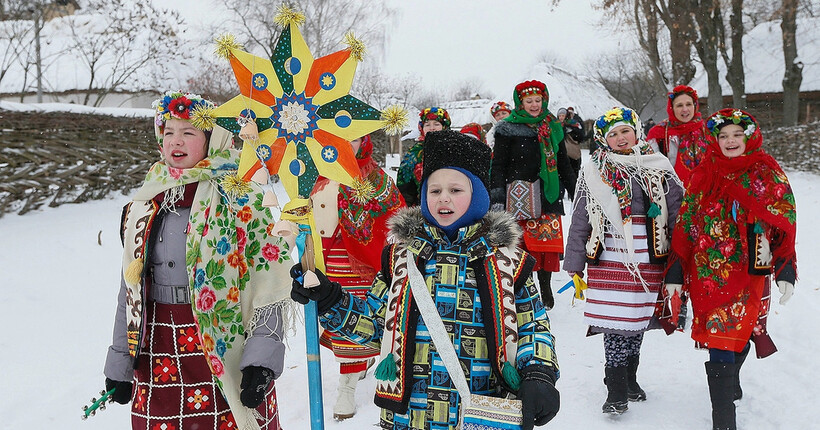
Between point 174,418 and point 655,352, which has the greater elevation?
point 174,418

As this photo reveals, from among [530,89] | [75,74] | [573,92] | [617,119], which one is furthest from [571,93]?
[617,119]

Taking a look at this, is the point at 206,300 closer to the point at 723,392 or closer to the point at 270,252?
the point at 270,252

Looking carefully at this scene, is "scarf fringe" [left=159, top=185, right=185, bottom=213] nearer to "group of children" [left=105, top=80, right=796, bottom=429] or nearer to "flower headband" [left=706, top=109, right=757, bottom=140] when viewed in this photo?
"group of children" [left=105, top=80, right=796, bottom=429]

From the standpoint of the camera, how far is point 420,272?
2.07 meters

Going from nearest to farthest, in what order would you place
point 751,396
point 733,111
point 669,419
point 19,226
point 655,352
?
point 733,111, point 669,419, point 751,396, point 655,352, point 19,226

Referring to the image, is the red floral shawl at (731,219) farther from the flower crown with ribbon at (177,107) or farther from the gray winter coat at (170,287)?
the flower crown with ribbon at (177,107)

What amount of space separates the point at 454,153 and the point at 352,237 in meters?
1.82

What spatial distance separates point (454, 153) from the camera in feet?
6.79

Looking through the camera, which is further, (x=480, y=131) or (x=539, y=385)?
(x=480, y=131)

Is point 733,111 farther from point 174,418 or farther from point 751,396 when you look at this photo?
point 174,418

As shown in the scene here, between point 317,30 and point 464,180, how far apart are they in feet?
68.0

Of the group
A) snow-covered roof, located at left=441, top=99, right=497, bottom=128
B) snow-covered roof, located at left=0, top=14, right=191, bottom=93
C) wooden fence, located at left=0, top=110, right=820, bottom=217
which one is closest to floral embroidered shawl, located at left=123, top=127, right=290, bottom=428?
wooden fence, located at left=0, top=110, right=820, bottom=217

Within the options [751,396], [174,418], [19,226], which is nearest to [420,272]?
[174,418]

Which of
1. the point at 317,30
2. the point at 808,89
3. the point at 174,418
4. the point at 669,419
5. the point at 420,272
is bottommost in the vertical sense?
the point at 669,419
